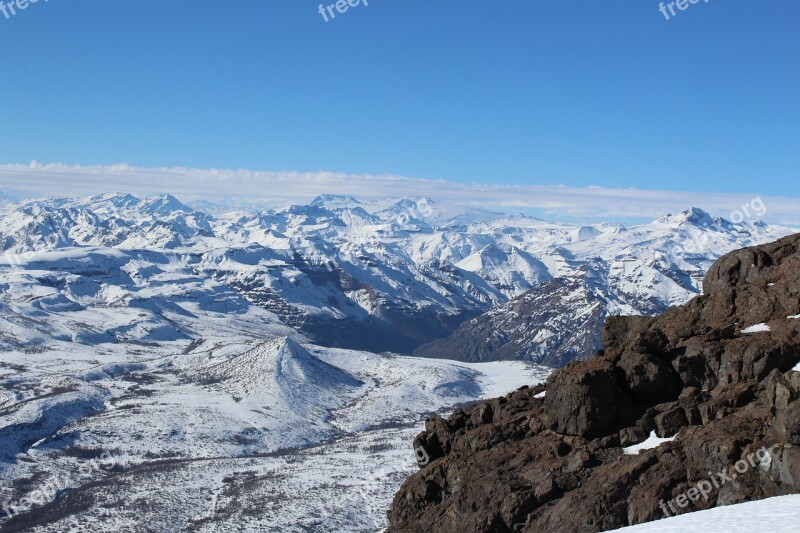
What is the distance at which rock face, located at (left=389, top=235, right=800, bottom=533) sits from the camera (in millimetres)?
35625

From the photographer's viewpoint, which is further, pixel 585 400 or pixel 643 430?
pixel 585 400

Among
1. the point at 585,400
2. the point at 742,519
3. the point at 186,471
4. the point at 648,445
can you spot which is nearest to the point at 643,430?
the point at 648,445

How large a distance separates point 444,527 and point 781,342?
68.5 ft

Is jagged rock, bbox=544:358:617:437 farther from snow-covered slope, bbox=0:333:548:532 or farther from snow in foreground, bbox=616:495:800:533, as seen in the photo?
snow-covered slope, bbox=0:333:548:532

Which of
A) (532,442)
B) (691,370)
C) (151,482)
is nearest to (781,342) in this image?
(691,370)

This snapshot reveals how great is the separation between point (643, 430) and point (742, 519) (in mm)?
10981

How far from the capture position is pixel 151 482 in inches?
5472

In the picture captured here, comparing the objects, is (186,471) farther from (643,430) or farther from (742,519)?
(742,519)

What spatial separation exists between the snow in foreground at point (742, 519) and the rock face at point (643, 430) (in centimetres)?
181

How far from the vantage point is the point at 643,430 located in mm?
41312

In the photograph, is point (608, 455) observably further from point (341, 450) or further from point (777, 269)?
point (341, 450)

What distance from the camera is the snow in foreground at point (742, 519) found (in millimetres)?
28984

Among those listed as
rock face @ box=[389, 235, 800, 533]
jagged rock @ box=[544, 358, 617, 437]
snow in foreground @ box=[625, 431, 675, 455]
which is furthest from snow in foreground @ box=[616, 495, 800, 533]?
jagged rock @ box=[544, 358, 617, 437]

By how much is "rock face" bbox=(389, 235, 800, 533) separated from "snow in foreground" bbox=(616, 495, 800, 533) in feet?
Result: 5.92
